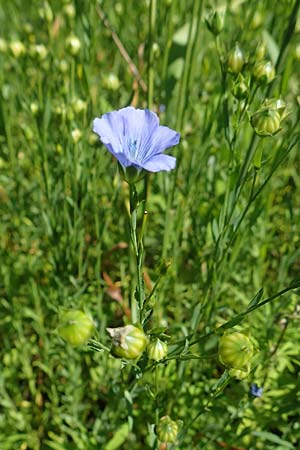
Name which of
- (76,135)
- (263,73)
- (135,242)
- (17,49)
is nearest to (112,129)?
(135,242)

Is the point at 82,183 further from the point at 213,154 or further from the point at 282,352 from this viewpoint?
the point at 282,352

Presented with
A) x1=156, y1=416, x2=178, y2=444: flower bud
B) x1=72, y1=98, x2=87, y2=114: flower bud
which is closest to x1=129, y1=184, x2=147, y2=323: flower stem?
x1=156, y1=416, x2=178, y2=444: flower bud

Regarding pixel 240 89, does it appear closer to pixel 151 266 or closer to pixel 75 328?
pixel 75 328

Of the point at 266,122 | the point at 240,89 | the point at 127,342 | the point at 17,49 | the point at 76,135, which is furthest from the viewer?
the point at 17,49

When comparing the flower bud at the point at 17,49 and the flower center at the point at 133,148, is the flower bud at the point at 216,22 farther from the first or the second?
the flower bud at the point at 17,49

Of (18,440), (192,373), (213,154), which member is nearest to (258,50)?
(213,154)

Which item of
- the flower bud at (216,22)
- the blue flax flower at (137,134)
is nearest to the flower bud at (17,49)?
the flower bud at (216,22)

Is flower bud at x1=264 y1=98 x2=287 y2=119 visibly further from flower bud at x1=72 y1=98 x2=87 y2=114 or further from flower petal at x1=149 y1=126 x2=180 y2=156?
flower bud at x1=72 y1=98 x2=87 y2=114

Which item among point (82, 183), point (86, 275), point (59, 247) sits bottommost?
point (86, 275)
